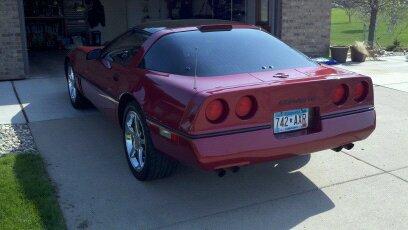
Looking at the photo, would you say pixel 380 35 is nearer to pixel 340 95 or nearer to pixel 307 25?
pixel 307 25

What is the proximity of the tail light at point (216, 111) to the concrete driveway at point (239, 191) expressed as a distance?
0.81m

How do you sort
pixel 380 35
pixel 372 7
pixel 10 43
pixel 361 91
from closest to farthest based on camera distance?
pixel 361 91, pixel 10 43, pixel 372 7, pixel 380 35

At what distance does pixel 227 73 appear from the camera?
395cm

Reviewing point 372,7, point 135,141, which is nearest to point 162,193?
point 135,141

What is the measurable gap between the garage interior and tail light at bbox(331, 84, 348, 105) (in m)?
8.97

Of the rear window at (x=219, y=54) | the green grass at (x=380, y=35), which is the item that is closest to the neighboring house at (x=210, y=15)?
the green grass at (x=380, y=35)

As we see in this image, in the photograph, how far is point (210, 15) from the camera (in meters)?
16.1

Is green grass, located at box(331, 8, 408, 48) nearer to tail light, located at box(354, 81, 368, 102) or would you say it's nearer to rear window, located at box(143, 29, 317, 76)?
rear window, located at box(143, 29, 317, 76)

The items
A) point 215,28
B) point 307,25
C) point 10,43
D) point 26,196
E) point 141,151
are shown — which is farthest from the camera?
point 307,25

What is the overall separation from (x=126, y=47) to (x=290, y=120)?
A: 2152 mm

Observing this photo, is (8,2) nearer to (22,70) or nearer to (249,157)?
(22,70)

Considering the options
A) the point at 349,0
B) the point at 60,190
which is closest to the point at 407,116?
the point at 60,190

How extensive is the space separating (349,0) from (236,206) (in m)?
12.4

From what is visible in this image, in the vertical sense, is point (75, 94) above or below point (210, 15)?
below
